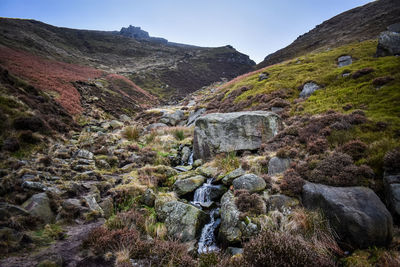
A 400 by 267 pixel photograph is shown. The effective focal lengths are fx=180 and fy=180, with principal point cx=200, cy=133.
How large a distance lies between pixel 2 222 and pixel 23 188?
2.45m

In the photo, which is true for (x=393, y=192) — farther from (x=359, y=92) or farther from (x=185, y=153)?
(x=185, y=153)

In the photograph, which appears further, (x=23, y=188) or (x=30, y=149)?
(x=30, y=149)

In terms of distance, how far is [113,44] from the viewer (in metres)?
114

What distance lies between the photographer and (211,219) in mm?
7902

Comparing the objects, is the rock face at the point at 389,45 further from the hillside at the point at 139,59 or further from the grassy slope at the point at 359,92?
the hillside at the point at 139,59

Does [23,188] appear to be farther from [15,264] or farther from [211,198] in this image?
[211,198]

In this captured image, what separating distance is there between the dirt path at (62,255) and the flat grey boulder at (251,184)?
574 centimetres

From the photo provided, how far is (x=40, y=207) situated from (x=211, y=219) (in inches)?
250

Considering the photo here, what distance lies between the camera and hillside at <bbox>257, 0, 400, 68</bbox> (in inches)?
1385

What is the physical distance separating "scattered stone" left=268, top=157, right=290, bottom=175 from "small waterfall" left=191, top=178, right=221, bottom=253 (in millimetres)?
3125

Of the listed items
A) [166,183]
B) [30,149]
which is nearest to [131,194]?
[166,183]

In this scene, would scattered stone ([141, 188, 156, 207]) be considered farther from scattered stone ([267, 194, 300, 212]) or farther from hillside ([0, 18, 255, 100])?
hillside ([0, 18, 255, 100])

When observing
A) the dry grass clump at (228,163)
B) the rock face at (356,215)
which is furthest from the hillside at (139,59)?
the rock face at (356,215)

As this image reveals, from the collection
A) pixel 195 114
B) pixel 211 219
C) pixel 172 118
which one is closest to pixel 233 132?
pixel 211 219
